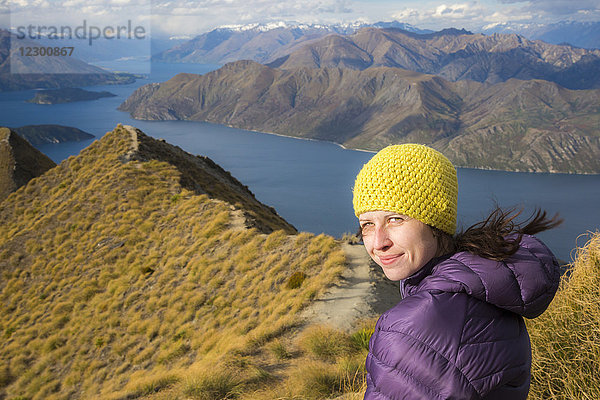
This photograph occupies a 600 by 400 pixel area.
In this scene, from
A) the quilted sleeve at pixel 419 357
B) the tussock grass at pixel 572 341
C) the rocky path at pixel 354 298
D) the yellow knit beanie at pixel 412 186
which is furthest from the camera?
the rocky path at pixel 354 298

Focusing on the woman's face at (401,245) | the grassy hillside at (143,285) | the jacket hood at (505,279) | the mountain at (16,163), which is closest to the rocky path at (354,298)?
the grassy hillside at (143,285)

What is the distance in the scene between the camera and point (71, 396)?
17547 mm

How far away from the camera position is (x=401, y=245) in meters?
3.05

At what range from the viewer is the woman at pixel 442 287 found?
2365mm

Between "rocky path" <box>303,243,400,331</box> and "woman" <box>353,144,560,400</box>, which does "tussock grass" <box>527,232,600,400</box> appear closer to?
"woman" <box>353,144,560,400</box>

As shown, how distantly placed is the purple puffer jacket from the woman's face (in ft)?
1.17

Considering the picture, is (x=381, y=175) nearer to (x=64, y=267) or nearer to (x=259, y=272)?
(x=259, y=272)

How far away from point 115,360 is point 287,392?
14405mm

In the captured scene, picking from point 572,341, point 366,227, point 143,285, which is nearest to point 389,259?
point 366,227

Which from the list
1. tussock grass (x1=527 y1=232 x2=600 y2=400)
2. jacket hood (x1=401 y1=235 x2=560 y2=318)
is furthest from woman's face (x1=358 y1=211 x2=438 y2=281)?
tussock grass (x1=527 y1=232 x2=600 y2=400)

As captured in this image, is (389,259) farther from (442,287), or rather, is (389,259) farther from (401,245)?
(442,287)

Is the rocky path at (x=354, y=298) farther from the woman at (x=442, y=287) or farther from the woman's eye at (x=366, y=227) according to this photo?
the woman at (x=442, y=287)

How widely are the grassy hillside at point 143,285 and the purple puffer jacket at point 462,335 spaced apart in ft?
21.0

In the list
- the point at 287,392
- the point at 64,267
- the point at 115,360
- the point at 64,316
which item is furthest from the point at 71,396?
the point at 287,392
